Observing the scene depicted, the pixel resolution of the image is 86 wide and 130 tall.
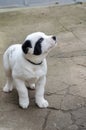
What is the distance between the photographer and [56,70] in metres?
3.92

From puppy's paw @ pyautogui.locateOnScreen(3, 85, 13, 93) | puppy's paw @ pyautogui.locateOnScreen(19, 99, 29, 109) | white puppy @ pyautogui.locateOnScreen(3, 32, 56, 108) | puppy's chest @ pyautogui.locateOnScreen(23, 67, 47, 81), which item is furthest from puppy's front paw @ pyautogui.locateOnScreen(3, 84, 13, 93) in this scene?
puppy's chest @ pyautogui.locateOnScreen(23, 67, 47, 81)

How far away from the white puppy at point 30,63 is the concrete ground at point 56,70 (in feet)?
0.48

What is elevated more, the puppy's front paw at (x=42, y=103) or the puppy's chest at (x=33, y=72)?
the puppy's chest at (x=33, y=72)

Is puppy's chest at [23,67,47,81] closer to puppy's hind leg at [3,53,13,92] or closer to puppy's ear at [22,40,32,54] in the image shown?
puppy's ear at [22,40,32,54]

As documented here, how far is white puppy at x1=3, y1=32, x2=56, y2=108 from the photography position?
2.90 m

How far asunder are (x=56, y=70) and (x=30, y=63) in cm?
93

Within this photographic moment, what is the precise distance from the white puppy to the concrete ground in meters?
0.15

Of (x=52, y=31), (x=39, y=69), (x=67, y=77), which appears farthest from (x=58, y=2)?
(x=39, y=69)

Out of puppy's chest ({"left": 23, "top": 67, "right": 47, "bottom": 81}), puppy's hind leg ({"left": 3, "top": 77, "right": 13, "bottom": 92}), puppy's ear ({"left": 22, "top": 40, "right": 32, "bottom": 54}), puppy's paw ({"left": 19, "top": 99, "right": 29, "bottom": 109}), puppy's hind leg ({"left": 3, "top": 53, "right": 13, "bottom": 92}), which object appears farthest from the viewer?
puppy's hind leg ({"left": 3, "top": 77, "right": 13, "bottom": 92})

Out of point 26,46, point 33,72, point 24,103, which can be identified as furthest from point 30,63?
point 24,103

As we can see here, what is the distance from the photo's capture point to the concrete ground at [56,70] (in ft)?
9.92

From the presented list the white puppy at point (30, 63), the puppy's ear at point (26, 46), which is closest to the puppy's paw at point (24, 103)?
the white puppy at point (30, 63)

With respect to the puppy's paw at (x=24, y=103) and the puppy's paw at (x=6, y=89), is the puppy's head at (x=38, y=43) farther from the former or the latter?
the puppy's paw at (x=6, y=89)

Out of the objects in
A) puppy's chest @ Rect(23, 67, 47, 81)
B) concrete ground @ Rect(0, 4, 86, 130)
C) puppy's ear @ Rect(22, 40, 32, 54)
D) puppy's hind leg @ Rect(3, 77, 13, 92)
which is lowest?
concrete ground @ Rect(0, 4, 86, 130)
